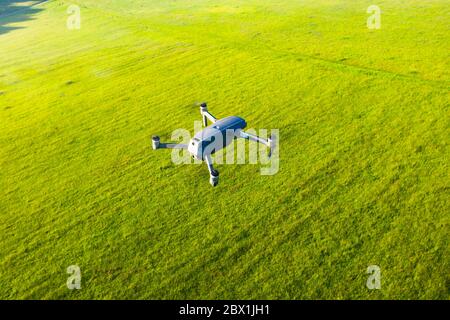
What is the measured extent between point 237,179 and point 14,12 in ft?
155

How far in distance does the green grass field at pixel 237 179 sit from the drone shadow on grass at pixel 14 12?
66.0 ft

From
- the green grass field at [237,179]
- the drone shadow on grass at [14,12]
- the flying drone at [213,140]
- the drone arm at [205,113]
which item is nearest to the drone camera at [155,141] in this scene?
the flying drone at [213,140]

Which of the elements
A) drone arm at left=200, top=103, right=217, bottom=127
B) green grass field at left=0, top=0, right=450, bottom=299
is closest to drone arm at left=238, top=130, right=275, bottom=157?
green grass field at left=0, top=0, right=450, bottom=299

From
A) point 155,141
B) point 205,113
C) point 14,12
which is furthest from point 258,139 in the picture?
point 14,12

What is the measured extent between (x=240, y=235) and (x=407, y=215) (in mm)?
4057

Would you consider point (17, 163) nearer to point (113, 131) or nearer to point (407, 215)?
point (113, 131)

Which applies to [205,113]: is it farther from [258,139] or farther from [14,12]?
[14,12]

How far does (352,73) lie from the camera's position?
15906 millimetres

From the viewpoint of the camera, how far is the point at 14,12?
1718 inches

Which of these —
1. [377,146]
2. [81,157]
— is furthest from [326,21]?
[81,157]

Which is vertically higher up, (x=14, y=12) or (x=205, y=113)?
(x=14, y=12)

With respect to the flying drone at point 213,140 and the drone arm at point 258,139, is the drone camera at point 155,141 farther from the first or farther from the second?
the drone arm at point 258,139

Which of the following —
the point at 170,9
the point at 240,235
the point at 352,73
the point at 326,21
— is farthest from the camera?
the point at 170,9

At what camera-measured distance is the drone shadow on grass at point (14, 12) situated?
35.8 metres
